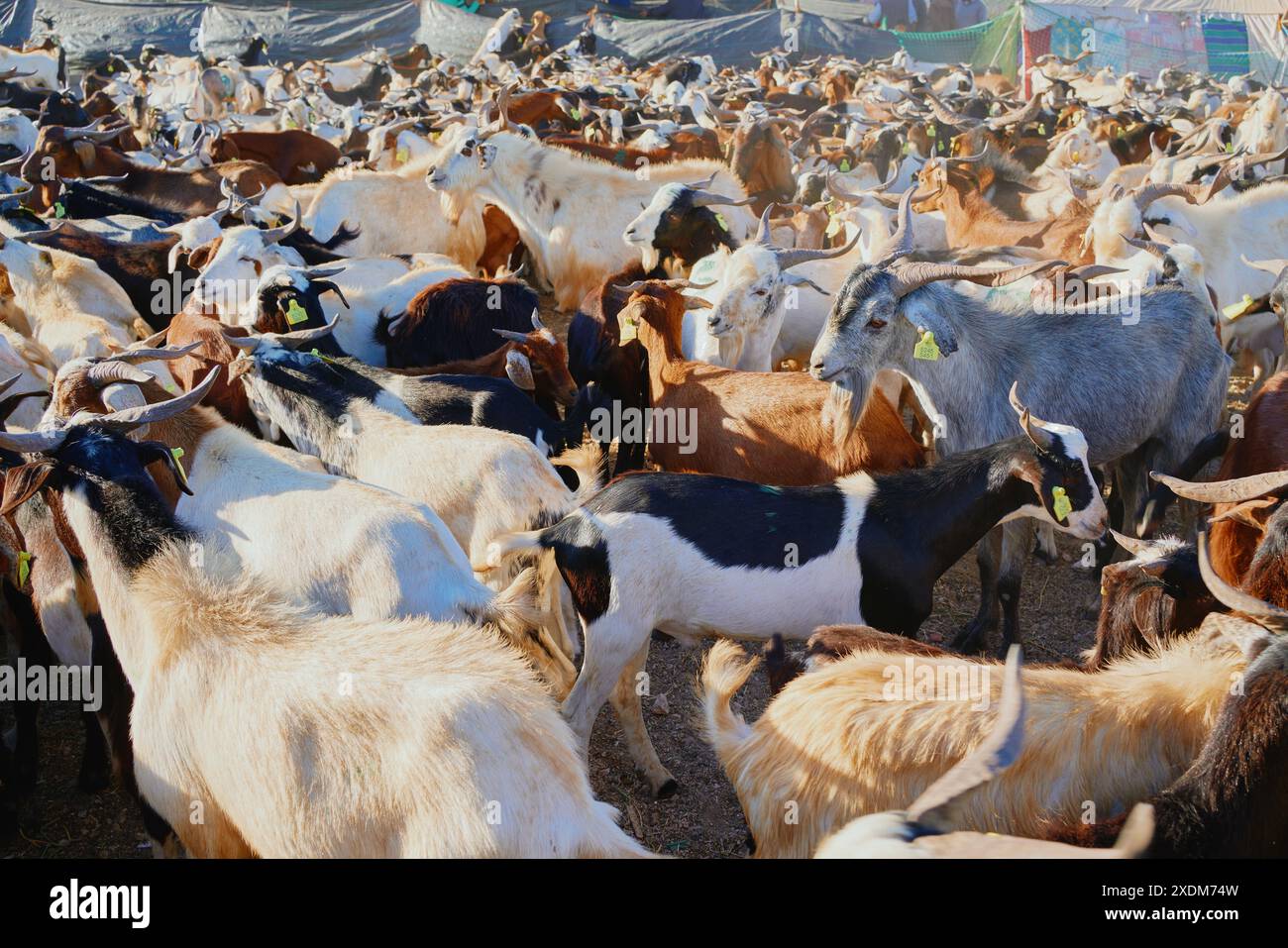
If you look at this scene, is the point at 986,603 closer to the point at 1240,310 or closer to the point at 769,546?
the point at 769,546

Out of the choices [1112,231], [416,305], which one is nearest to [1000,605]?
[1112,231]

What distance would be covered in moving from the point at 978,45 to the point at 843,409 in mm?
29468

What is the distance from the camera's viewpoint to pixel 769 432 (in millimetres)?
5504

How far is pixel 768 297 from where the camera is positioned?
261 inches

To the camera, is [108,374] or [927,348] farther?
[927,348]

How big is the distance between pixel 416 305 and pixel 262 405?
1939 millimetres

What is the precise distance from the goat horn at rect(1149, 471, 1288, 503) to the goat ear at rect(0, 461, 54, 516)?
149 inches

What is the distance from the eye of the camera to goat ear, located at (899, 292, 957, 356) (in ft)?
17.0

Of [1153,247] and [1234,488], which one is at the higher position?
[1153,247]

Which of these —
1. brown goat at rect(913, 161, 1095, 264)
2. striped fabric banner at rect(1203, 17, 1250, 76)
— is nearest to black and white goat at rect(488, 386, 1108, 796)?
brown goat at rect(913, 161, 1095, 264)

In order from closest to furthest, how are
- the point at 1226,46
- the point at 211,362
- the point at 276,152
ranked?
the point at 211,362 < the point at 276,152 < the point at 1226,46

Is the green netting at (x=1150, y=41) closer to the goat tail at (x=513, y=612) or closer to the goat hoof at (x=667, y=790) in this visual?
the goat hoof at (x=667, y=790)

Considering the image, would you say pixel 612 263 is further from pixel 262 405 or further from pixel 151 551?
A: pixel 151 551

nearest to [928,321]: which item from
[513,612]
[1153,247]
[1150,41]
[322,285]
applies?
[1153,247]
